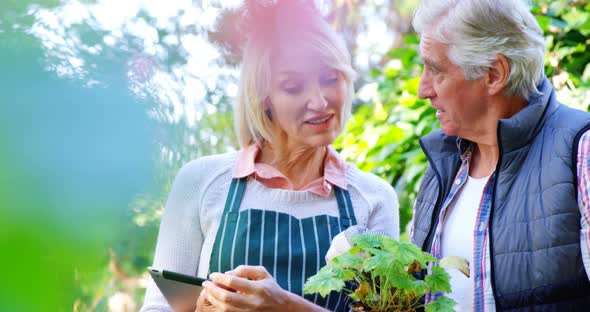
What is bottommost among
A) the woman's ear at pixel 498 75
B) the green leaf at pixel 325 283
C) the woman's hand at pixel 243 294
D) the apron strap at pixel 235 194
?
the woman's hand at pixel 243 294

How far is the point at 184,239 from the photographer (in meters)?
1.59

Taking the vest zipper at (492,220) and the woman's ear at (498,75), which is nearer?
the vest zipper at (492,220)

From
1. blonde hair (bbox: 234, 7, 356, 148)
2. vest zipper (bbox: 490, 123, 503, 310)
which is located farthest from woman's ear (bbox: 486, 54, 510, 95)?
blonde hair (bbox: 234, 7, 356, 148)

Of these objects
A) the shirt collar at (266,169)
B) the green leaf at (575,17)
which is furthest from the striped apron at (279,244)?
the green leaf at (575,17)

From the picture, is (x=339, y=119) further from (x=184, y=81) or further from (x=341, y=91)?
(x=184, y=81)

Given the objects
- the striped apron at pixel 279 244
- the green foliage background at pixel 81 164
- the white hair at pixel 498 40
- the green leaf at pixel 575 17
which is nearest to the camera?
the green foliage background at pixel 81 164

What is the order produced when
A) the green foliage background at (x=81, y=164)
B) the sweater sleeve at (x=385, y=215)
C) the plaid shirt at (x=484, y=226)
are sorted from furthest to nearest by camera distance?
1. the sweater sleeve at (x=385, y=215)
2. the plaid shirt at (x=484, y=226)
3. the green foliage background at (x=81, y=164)

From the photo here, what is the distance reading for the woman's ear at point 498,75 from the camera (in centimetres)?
142

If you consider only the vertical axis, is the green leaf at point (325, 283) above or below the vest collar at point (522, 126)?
below

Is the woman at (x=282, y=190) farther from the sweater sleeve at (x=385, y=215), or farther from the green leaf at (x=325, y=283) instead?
the green leaf at (x=325, y=283)

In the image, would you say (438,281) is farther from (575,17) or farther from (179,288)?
(575,17)

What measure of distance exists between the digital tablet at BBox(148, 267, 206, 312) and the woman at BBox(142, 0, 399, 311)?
0.13 m

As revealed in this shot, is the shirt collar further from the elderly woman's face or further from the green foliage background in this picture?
the green foliage background

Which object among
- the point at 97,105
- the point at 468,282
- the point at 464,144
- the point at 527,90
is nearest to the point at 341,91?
the point at 464,144
